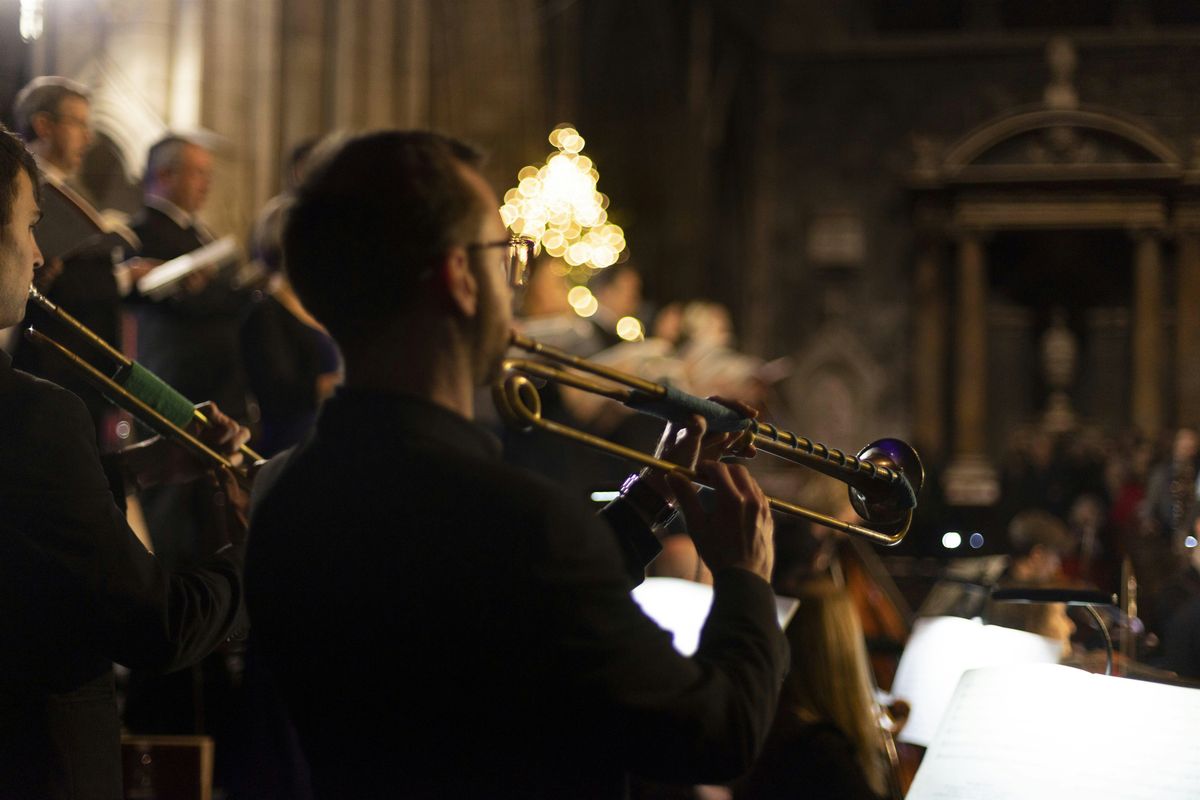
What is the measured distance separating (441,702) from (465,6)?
567 inches

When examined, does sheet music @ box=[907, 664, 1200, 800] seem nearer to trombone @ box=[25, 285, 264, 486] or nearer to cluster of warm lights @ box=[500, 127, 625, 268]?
trombone @ box=[25, 285, 264, 486]

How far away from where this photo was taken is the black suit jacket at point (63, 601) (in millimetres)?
2189

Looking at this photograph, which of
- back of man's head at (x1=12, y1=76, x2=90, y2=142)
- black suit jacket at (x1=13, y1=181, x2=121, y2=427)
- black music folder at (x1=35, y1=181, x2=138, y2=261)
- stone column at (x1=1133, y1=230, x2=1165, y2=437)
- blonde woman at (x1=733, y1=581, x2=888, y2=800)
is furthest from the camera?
stone column at (x1=1133, y1=230, x2=1165, y2=437)

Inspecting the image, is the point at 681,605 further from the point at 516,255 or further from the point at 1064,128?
the point at 1064,128

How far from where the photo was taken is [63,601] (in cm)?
219

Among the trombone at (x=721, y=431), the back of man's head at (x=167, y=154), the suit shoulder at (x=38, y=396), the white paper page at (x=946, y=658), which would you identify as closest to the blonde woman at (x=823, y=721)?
the white paper page at (x=946, y=658)

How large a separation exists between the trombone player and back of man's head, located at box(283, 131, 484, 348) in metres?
0.68

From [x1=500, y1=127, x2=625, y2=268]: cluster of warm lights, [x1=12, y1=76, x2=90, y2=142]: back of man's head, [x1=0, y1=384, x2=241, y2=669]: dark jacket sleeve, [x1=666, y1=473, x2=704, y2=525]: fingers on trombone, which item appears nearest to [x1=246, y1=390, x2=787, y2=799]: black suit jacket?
[x1=666, y1=473, x2=704, y2=525]: fingers on trombone

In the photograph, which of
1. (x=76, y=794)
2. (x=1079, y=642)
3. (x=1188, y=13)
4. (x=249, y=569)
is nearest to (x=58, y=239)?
(x=76, y=794)

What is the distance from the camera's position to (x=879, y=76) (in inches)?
883

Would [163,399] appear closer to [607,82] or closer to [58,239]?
[58,239]

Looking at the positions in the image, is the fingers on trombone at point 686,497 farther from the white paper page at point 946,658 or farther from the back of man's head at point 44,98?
the back of man's head at point 44,98

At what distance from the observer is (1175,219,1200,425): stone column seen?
20.3 metres

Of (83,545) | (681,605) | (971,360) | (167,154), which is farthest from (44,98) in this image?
(971,360)
